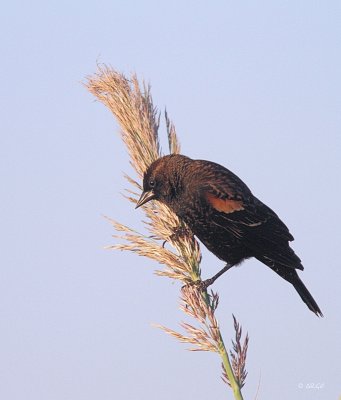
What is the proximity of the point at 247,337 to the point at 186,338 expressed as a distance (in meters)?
0.22

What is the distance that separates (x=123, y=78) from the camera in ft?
9.67

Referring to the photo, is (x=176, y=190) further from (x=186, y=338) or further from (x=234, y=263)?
(x=186, y=338)

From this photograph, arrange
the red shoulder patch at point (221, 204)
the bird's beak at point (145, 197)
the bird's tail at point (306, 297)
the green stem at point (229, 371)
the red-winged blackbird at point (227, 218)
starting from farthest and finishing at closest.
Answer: the red shoulder patch at point (221, 204) < the red-winged blackbird at point (227, 218) < the bird's tail at point (306, 297) < the bird's beak at point (145, 197) < the green stem at point (229, 371)

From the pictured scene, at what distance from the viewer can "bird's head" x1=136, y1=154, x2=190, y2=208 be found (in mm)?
3156

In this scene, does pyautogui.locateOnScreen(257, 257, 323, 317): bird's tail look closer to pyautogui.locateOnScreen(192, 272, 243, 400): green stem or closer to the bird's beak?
the bird's beak

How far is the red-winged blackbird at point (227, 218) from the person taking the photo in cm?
392

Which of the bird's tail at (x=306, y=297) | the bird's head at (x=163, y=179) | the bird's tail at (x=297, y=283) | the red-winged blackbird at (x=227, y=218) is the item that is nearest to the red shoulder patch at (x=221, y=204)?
the red-winged blackbird at (x=227, y=218)

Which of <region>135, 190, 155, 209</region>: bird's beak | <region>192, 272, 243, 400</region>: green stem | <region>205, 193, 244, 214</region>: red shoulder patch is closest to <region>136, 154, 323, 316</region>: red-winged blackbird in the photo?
<region>205, 193, 244, 214</region>: red shoulder patch

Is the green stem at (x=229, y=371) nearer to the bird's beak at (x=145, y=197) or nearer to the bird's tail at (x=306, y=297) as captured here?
the bird's beak at (x=145, y=197)

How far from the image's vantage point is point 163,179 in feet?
12.1

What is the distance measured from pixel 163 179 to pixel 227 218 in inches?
23.3

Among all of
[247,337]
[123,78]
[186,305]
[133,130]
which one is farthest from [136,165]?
[247,337]

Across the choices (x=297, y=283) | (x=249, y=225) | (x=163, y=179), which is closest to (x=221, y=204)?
(x=249, y=225)

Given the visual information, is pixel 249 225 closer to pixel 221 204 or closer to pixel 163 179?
pixel 221 204
